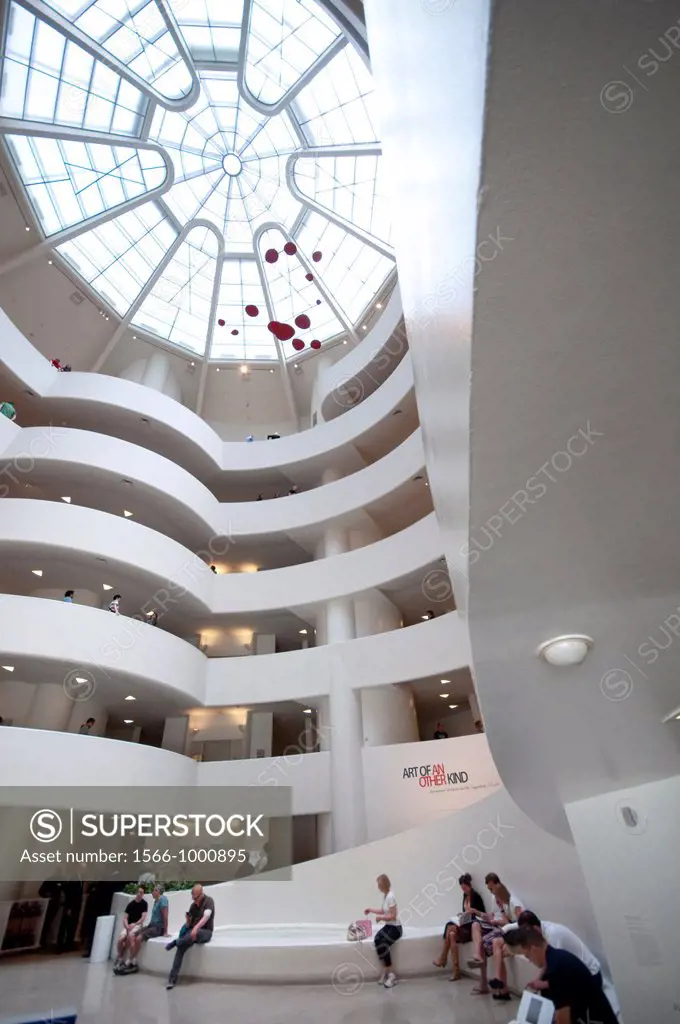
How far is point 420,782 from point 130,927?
768 cm

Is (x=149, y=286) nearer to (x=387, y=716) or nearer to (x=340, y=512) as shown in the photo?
(x=340, y=512)

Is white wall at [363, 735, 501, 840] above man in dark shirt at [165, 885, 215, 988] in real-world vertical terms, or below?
above

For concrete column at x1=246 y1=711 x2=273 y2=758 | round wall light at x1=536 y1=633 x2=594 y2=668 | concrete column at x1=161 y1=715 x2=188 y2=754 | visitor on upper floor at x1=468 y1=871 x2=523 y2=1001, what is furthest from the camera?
concrete column at x1=246 y1=711 x2=273 y2=758

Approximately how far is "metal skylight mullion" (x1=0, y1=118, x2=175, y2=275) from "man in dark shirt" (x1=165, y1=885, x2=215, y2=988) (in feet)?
73.3

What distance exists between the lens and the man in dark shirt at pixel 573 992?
4492 mm

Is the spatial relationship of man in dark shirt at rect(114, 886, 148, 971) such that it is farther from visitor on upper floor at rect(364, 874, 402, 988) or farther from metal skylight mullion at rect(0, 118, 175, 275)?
metal skylight mullion at rect(0, 118, 175, 275)

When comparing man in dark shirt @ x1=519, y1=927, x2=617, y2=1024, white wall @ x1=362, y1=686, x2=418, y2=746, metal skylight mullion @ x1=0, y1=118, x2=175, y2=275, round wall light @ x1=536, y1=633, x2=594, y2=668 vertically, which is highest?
metal skylight mullion @ x1=0, y1=118, x2=175, y2=275

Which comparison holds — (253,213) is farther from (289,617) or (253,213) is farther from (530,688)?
(530,688)

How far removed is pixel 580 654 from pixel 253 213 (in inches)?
1081

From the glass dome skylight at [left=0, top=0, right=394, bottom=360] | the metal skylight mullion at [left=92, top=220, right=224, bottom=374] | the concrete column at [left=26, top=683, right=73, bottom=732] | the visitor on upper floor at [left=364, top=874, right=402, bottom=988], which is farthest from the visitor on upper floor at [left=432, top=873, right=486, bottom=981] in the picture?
the metal skylight mullion at [left=92, top=220, right=224, bottom=374]

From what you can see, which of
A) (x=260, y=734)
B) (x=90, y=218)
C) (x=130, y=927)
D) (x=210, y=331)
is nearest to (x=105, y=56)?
(x=90, y=218)

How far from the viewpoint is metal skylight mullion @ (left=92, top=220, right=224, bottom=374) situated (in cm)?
2531

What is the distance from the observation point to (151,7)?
61.4 ft

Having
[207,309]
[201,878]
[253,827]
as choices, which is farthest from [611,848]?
[207,309]
